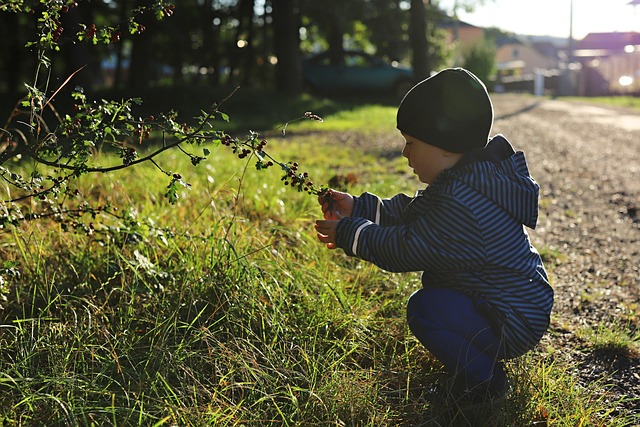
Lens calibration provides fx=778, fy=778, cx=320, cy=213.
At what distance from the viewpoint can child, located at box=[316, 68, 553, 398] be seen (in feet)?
7.78

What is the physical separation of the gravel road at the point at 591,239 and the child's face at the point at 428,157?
90 cm

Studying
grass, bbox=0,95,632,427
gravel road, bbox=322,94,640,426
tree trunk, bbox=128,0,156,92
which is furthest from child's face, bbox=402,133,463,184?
tree trunk, bbox=128,0,156,92

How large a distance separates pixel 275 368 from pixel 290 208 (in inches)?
85.8

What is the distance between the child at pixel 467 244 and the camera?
2371 mm

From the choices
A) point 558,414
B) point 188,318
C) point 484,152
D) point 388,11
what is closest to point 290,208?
point 188,318

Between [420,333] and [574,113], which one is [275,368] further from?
[574,113]

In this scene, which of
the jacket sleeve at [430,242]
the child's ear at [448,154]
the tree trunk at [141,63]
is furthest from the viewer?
the tree trunk at [141,63]

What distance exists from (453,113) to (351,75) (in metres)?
19.6

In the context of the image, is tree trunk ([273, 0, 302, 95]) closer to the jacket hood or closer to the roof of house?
the jacket hood

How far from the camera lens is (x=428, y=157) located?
2551 millimetres

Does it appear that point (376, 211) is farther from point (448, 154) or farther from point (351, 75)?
point (351, 75)

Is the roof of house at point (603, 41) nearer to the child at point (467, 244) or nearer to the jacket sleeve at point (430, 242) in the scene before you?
the child at point (467, 244)

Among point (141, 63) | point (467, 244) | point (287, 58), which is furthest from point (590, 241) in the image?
point (141, 63)

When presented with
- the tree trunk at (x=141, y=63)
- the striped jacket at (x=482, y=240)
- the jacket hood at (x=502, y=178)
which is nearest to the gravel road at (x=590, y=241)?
the striped jacket at (x=482, y=240)
